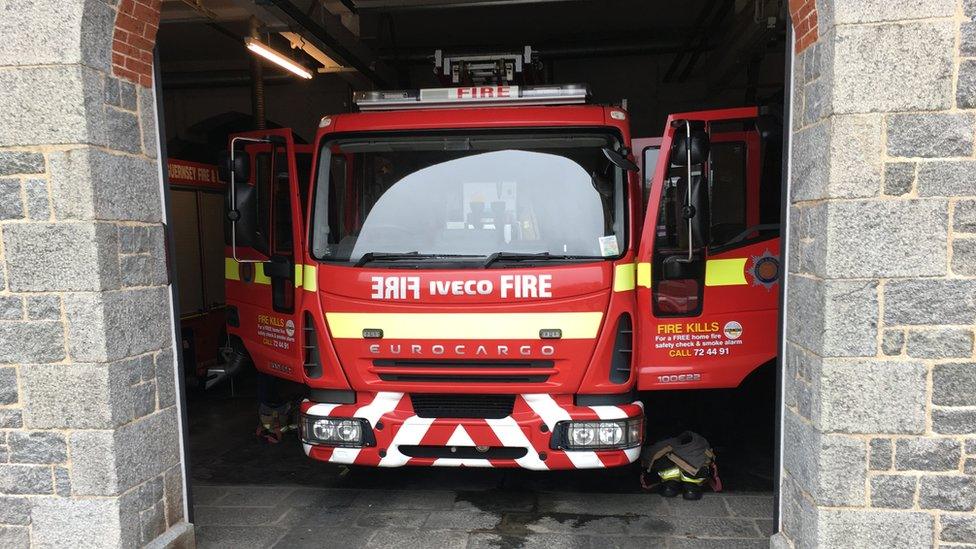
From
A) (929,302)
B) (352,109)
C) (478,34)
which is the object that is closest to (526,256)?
(929,302)

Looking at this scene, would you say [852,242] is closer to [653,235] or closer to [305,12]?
[653,235]

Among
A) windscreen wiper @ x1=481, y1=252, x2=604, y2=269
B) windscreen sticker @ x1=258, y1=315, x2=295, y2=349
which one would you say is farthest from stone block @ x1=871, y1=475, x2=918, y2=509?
windscreen sticker @ x1=258, y1=315, x2=295, y2=349

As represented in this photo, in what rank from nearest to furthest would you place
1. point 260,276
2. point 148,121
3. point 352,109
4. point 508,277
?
1. point 148,121
2. point 508,277
3. point 260,276
4. point 352,109

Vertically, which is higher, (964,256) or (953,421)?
(964,256)

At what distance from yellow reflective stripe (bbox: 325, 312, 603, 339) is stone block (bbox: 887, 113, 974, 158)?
1749 millimetres

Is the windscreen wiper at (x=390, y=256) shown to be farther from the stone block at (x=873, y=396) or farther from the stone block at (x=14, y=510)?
the stone block at (x=873, y=396)

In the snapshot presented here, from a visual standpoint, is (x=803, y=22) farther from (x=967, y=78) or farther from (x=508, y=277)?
(x=508, y=277)

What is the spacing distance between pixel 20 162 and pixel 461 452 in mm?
2772

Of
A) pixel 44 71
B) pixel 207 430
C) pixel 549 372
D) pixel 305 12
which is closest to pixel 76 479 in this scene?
pixel 44 71

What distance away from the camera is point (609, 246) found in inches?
161

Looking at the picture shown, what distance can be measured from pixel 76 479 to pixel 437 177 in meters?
2.53

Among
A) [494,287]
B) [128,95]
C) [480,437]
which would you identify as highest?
[128,95]

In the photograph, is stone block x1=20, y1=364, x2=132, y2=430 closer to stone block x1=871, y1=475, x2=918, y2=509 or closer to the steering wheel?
stone block x1=871, y1=475, x2=918, y2=509

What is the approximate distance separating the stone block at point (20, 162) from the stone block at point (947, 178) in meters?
3.96
